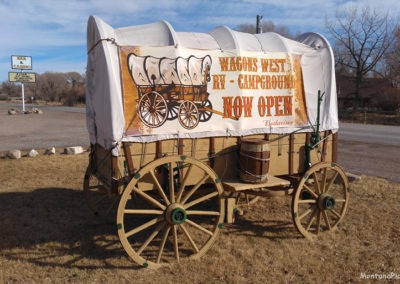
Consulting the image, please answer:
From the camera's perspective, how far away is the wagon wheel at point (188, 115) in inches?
173

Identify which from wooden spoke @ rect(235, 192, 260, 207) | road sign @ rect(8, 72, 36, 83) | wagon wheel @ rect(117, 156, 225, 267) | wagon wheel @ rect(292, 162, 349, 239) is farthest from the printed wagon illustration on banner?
road sign @ rect(8, 72, 36, 83)

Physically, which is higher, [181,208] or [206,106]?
[206,106]

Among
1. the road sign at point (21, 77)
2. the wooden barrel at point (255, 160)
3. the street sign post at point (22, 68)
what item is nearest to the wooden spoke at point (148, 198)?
the wooden barrel at point (255, 160)

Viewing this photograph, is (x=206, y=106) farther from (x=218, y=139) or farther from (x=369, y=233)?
(x=369, y=233)

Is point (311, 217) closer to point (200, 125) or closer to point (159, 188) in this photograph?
point (200, 125)

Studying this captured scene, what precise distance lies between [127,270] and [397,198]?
529 centimetres

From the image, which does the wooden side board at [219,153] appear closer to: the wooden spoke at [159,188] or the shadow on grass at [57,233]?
the wooden spoke at [159,188]

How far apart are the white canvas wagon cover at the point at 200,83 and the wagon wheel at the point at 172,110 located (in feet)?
0.04

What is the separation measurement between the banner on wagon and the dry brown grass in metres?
1.57

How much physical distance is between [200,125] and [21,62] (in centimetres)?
4329

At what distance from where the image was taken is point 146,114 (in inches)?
166

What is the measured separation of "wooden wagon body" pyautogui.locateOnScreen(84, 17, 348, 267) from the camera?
4137mm

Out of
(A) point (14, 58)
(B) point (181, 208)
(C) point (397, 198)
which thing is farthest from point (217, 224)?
(A) point (14, 58)

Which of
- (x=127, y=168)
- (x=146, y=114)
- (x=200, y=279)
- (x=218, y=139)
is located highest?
(x=146, y=114)
